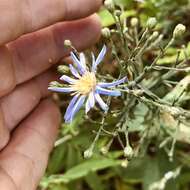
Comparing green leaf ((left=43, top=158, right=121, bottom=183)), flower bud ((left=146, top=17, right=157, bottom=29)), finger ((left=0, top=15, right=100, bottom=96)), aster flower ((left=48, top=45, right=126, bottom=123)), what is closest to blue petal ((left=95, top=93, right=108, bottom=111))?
aster flower ((left=48, top=45, right=126, bottom=123))

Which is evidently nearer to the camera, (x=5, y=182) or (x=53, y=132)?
(x=5, y=182)

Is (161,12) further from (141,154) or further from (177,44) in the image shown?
(141,154)

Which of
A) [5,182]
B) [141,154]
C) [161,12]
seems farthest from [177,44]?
[5,182]

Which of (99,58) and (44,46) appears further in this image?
(44,46)

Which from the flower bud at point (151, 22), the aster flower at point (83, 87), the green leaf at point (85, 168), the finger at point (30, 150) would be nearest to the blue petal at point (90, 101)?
the aster flower at point (83, 87)

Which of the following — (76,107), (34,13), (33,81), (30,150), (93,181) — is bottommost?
(93,181)

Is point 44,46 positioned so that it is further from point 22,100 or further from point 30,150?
point 30,150

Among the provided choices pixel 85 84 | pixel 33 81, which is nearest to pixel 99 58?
pixel 85 84
